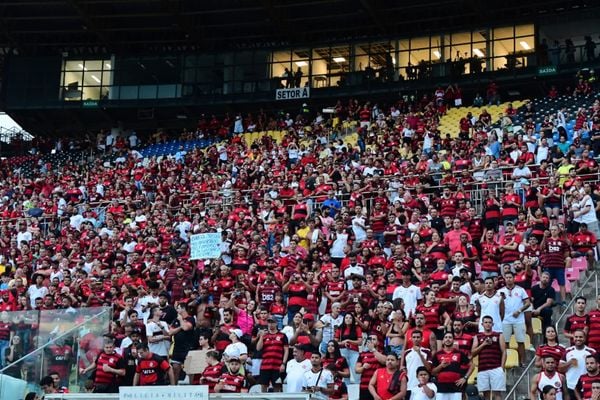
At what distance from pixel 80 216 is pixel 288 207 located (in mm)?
7016

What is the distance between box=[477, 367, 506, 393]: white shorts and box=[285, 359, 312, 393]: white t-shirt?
2.64 meters

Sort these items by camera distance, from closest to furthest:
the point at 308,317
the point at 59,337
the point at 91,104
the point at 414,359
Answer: the point at 414,359 → the point at 308,317 → the point at 59,337 → the point at 91,104

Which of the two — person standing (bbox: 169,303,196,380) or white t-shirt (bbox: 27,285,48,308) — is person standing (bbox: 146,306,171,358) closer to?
person standing (bbox: 169,303,196,380)

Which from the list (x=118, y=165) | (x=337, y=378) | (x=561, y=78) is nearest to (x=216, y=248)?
(x=337, y=378)

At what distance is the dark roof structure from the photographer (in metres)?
39.2

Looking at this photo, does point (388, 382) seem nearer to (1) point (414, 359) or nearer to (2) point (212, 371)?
(1) point (414, 359)

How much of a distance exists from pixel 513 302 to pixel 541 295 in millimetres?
548

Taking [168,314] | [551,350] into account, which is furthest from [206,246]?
[551,350]

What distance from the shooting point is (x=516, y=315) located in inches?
637

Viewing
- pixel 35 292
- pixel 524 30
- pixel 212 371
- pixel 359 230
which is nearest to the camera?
pixel 212 371

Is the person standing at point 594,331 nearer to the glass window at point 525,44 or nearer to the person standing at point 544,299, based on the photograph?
the person standing at point 544,299

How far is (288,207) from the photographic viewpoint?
83.3 feet

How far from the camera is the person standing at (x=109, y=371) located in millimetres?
16641

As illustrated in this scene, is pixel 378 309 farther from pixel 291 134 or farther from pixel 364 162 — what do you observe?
pixel 291 134
